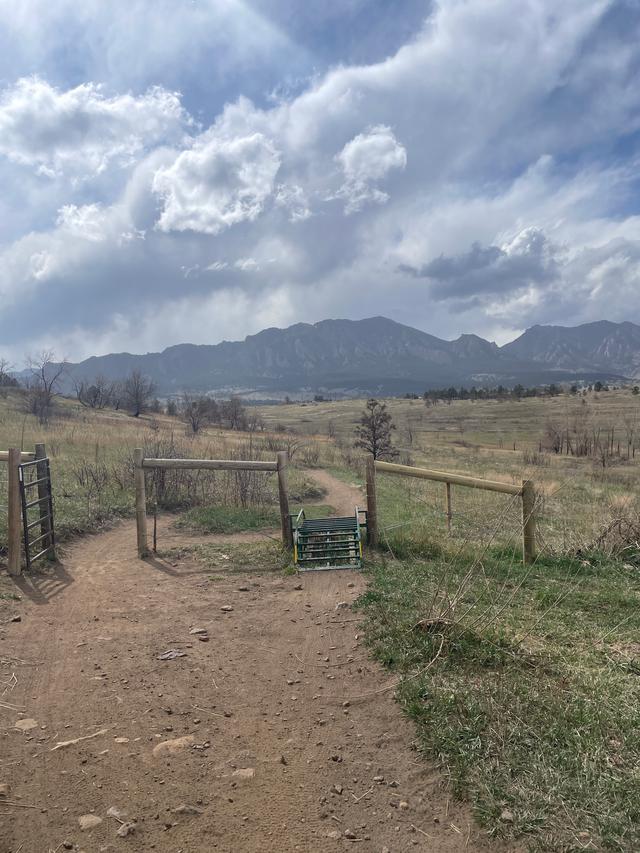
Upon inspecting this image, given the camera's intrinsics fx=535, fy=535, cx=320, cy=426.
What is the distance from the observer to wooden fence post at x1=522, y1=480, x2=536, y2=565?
25.5 ft

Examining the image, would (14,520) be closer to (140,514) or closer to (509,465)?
(140,514)

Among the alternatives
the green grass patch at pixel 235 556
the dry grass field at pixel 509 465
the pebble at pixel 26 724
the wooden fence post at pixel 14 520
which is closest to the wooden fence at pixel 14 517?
the wooden fence post at pixel 14 520

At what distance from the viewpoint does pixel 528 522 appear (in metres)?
7.93

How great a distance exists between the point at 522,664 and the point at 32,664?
4.23 metres

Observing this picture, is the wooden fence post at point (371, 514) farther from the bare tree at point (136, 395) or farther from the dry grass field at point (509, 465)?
the bare tree at point (136, 395)

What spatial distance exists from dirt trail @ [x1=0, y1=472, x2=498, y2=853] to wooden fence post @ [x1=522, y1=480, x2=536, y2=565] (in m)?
3.19

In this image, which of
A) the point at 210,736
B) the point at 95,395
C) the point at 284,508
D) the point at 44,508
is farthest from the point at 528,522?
the point at 95,395

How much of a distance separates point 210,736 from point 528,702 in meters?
2.27

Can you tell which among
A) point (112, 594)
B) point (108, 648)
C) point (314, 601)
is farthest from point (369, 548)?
point (108, 648)

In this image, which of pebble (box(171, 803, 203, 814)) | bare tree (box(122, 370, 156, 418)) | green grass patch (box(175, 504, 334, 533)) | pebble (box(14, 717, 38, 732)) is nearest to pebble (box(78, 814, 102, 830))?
pebble (box(171, 803, 203, 814))

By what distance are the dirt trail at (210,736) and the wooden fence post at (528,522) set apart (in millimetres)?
3188

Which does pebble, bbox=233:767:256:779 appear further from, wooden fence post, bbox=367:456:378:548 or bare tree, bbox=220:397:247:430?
bare tree, bbox=220:397:247:430

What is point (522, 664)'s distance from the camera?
14.7 feet

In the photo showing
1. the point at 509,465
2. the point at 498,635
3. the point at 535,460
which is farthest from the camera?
the point at 535,460
